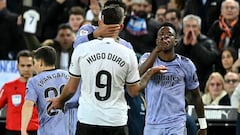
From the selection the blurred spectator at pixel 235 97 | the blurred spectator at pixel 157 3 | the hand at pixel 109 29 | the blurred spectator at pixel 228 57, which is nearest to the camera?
the hand at pixel 109 29

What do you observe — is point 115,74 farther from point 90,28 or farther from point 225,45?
point 225,45

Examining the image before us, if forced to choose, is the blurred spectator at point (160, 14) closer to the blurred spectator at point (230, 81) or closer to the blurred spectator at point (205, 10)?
the blurred spectator at point (205, 10)

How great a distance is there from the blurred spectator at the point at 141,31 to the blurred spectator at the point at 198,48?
0.64 meters

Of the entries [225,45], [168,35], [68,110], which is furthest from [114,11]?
[225,45]

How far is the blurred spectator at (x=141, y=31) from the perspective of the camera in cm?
1426

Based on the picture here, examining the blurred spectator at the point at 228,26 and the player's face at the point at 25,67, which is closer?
the player's face at the point at 25,67

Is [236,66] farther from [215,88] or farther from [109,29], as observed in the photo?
[109,29]

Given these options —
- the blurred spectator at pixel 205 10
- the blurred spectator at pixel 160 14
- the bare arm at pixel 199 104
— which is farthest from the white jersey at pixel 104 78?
the blurred spectator at pixel 205 10

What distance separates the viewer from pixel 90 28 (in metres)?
9.45

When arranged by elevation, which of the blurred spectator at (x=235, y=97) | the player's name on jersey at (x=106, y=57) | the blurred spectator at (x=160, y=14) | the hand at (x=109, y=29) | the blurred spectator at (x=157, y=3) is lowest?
the blurred spectator at (x=235, y=97)

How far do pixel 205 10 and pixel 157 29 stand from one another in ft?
4.69

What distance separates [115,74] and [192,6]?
7.55m

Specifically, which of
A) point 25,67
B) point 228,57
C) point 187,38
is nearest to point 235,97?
point 228,57

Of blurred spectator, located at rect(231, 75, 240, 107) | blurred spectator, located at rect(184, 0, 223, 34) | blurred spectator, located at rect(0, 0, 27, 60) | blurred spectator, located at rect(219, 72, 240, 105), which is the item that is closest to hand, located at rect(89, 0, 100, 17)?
blurred spectator, located at rect(219, 72, 240, 105)
